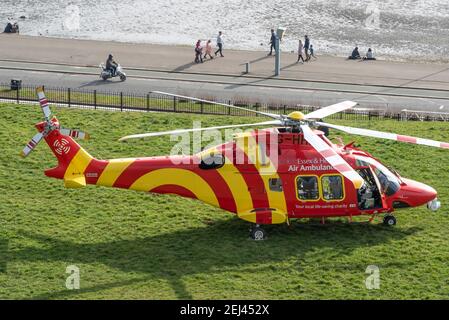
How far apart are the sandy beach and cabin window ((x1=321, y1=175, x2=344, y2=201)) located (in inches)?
893

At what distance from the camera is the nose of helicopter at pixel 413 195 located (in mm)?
28766

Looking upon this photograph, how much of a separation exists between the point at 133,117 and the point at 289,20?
2692cm

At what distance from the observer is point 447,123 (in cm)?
4062

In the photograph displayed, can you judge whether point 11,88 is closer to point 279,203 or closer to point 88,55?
point 88,55

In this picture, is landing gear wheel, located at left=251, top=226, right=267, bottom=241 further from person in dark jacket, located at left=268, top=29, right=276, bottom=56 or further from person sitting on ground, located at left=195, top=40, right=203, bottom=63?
person in dark jacket, located at left=268, top=29, right=276, bottom=56

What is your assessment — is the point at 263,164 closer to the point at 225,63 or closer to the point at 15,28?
the point at 225,63

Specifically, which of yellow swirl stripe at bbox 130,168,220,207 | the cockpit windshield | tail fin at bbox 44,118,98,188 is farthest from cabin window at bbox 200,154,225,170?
the cockpit windshield

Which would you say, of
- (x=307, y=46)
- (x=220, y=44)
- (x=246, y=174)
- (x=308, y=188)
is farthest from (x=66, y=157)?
(x=307, y=46)

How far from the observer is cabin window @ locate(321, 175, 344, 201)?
28.2 m

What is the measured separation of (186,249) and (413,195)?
7.84 m

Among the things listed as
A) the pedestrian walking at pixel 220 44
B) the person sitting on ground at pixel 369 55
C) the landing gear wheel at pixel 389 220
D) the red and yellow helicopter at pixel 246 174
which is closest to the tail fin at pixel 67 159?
the red and yellow helicopter at pixel 246 174

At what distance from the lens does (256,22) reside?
63.6 meters

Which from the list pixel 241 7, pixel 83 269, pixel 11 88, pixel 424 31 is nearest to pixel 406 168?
pixel 83 269

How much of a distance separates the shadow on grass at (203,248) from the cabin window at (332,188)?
1346 mm
